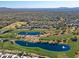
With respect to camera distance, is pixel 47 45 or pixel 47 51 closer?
pixel 47 51

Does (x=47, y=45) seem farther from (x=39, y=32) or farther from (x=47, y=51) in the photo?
(x=39, y=32)

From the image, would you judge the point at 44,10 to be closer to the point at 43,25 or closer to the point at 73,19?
the point at 43,25

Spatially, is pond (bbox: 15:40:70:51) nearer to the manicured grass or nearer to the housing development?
the housing development

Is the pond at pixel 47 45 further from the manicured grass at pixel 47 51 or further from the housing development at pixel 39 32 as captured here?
the manicured grass at pixel 47 51

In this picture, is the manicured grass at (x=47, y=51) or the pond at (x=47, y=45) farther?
the pond at (x=47, y=45)

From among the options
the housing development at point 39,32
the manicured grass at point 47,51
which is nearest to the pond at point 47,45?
the housing development at point 39,32

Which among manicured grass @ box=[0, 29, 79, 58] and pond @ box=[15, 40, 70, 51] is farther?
pond @ box=[15, 40, 70, 51]

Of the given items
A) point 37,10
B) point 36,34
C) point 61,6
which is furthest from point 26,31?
point 61,6

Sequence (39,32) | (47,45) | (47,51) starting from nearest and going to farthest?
(47,51) → (47,45) → (39,32)

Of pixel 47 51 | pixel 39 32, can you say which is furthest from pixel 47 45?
pixel 39 32

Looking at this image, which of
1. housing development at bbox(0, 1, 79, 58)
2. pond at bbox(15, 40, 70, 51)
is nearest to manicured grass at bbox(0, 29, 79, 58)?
housing development at bbox(0, 1, 79, 58)

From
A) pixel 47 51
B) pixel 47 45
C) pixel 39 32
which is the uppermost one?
pixel 39 32
